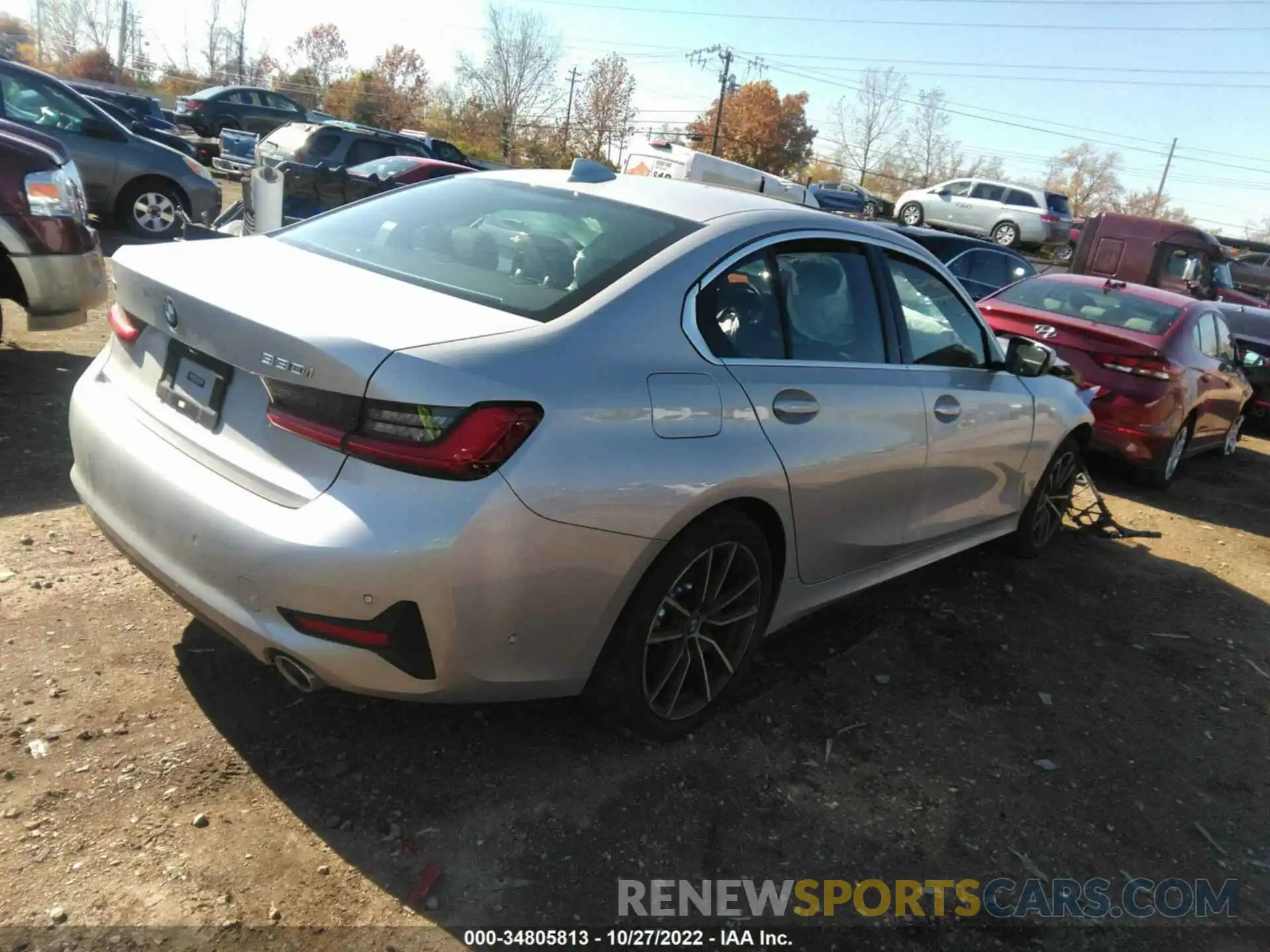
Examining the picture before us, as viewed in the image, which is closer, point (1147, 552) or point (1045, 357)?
point (1045, 357)

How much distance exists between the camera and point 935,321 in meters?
4.10

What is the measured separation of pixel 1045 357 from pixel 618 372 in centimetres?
291

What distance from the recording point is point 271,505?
7.69 ft

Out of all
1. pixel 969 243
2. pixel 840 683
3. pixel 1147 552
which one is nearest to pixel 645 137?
pixel 969 243

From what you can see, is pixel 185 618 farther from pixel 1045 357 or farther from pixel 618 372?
pixel 1045 357

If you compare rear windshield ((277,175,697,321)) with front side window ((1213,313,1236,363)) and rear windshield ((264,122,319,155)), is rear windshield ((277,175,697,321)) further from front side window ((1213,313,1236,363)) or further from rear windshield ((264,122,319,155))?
rear windshield ((264,122,319,155))

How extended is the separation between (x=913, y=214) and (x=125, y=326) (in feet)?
103

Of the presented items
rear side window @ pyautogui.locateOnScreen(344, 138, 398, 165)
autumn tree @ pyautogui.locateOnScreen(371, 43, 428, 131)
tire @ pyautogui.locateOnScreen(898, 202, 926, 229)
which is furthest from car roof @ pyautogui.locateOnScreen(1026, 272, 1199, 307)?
autumn tree @ pyautogui.locateOnScreen(371, 43, 428, 131)

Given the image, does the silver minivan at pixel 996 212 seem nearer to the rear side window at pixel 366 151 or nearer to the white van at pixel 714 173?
the white van at pixel 714 173

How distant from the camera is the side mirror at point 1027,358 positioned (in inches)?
179

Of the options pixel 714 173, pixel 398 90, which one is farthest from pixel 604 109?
pixel 714 173

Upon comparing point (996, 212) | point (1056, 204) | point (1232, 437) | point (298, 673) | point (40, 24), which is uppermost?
point (40, 24)

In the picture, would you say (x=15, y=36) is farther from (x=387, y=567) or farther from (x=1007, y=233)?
(x=387, y=567)

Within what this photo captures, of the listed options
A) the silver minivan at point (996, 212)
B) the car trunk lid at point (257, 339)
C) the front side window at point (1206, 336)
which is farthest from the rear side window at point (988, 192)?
the car trunk lid at point (257, 339)
